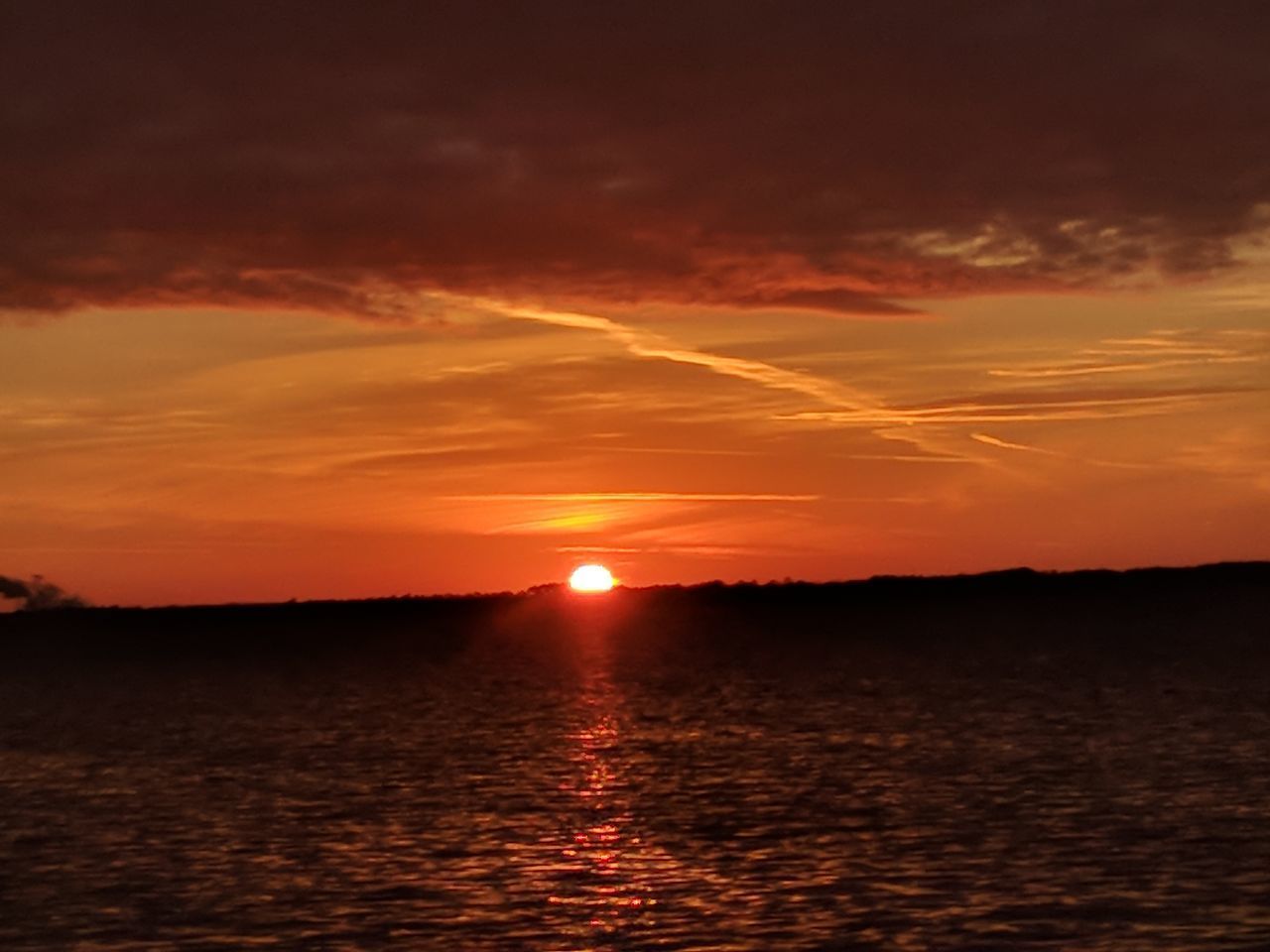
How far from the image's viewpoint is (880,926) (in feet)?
110

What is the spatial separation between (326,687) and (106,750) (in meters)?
51.2

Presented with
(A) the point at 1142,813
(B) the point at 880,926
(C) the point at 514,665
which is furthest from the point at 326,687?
(B) the point at 880,926

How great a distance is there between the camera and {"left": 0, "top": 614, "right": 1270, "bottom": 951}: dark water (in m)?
34.6

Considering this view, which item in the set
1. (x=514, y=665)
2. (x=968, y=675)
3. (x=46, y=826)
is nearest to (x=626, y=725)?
(x=46, y=826)

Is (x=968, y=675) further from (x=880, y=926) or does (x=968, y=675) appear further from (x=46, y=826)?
(x=880, y=926)

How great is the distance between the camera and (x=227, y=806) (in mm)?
53625

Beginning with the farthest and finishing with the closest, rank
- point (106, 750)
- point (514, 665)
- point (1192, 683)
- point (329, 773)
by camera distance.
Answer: point (514, 665) → point (1192, 683) → point (106, 750) → point (329, 773)

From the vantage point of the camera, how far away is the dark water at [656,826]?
114 feet

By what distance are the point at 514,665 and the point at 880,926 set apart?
413ft

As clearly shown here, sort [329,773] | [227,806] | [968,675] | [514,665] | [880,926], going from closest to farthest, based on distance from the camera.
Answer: [880,926], [227,806], [329,773], [968,675], [514,665]

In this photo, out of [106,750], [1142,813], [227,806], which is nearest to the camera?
[1142,813]

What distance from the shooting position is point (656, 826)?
155ft

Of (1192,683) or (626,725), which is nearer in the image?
(626,725)

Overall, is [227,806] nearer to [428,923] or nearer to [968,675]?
[428,923]
